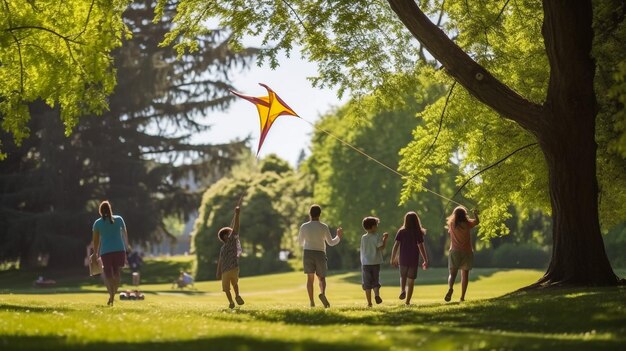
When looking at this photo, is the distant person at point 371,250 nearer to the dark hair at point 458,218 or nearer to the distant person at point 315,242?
the distant person at point 315,242

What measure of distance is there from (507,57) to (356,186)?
42.3 meters

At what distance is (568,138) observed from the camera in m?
20.2

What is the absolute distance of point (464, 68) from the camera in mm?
20156

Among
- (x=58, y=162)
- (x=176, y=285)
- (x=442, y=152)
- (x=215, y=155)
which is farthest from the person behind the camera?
(x=215, y=155)

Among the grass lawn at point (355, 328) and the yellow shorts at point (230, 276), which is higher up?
the yellow shorts at point (230, 276)

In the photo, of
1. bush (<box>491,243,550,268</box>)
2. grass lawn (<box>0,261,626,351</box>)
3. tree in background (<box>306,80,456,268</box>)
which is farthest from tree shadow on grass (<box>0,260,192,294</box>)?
grass lawn (<box>0,261,626,351</box>)

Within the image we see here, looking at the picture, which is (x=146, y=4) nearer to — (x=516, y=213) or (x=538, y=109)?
(x=516, y=213)

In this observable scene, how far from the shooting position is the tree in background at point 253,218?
2712 inches

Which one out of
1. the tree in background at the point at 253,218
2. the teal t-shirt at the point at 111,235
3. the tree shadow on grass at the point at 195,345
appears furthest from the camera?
the tree in background at the point at 253,218

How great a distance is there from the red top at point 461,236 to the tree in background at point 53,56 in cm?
754

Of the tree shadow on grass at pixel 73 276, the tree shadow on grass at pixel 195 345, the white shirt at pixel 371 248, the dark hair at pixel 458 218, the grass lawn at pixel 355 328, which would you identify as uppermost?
the tree shadow on grass at pixel 73 276

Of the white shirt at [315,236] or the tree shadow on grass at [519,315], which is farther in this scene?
the white shirt at [315,236]

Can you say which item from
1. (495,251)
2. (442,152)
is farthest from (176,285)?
(442,152)

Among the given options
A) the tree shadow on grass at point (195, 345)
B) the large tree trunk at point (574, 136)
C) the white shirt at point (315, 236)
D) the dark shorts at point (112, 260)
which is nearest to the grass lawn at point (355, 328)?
the tree shadow on grass at point (195, 345)
